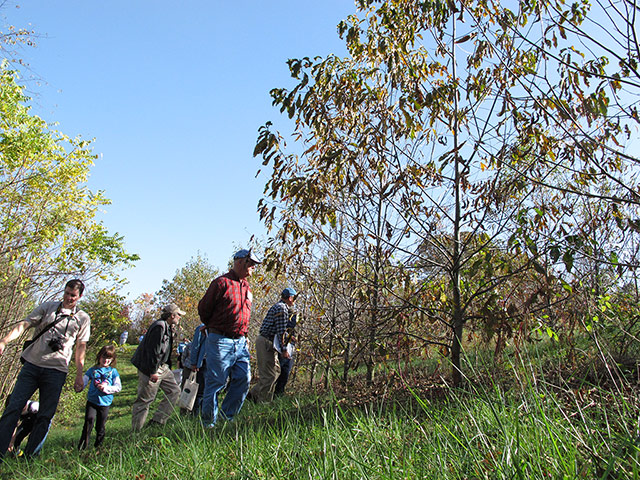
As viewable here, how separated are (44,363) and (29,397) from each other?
1.16 ft

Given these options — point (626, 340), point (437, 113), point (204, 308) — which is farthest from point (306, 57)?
point (626, 340)

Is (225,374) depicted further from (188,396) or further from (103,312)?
(103,312)

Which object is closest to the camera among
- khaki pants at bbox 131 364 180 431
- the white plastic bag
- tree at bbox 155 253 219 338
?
khaki pants at bbox 131 364 180 431

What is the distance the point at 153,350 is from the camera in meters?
5.84

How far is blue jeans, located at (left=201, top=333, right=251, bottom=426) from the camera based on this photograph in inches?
185

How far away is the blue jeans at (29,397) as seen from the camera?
4.30 m

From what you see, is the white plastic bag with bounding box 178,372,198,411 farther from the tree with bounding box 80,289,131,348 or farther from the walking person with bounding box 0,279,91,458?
the tree with bounding box 80,289,131,348

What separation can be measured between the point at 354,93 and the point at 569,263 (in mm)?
2657

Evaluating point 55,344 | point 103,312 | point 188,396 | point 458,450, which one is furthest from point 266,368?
point 103,312

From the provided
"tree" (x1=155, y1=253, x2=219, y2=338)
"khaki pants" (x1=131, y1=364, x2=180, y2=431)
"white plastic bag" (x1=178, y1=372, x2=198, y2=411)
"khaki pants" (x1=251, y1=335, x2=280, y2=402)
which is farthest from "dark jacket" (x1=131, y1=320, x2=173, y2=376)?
"tree" (x1=155, y1=253, x2=219, y2=338)

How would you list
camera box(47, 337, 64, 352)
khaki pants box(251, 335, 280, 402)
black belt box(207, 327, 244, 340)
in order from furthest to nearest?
khaki pants box(251, 335, 280, 402) → black belt box(207, 327, 244, 340) → camera box(47, 337, 64, 352)

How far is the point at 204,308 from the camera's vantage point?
Answer: 16.3ft

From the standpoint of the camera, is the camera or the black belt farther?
the black belt

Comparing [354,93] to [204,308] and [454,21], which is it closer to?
[454,21]
